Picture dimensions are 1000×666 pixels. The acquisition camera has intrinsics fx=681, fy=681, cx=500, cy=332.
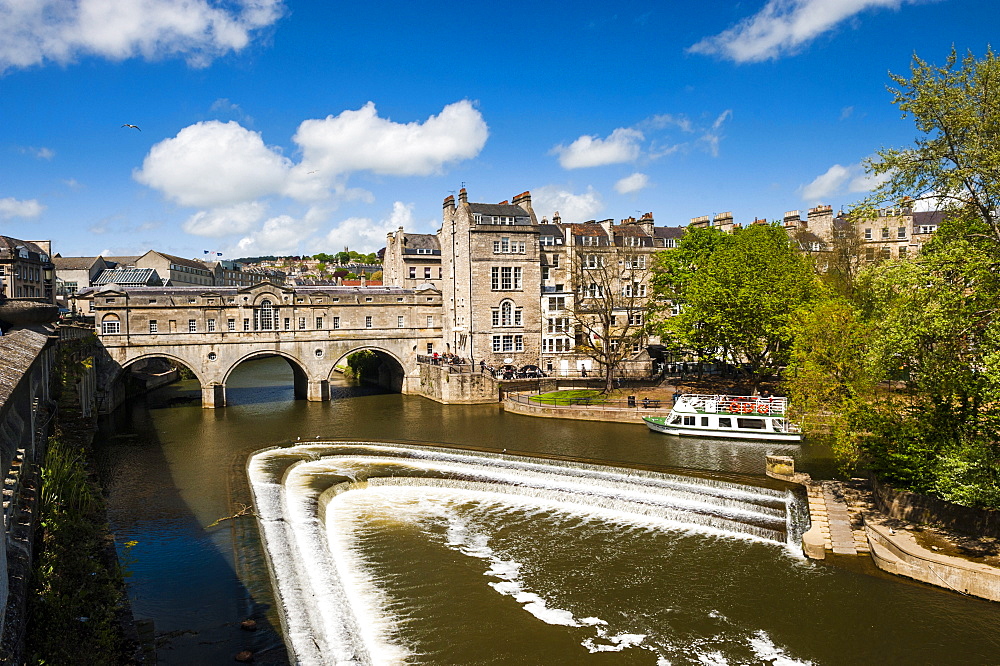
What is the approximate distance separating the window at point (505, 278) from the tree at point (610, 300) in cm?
510

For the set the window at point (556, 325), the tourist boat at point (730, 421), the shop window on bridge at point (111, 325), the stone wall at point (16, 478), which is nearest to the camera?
the stone wall at point (16, 478)

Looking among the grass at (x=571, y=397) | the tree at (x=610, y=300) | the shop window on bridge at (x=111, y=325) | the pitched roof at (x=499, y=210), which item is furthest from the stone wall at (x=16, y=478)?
the pitched roof at (x=499, y=210)

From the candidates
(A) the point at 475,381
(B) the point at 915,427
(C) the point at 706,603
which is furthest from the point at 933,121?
(A) the point at 475,381

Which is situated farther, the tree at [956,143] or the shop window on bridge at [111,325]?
the shop window on bridge at [111,325]

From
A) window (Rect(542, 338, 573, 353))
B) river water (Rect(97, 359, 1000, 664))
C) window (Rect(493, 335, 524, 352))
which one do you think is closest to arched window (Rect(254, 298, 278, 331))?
window (Rect(493, 335, 524, 352))

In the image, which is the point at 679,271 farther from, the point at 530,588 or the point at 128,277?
the point at 128,277

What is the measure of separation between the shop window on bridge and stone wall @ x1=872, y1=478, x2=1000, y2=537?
52192mm

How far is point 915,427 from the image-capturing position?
23.8 meters

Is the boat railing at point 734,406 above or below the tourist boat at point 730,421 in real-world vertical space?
above

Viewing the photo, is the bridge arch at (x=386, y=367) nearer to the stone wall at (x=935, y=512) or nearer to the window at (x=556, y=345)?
the window at (x=556, y=345)

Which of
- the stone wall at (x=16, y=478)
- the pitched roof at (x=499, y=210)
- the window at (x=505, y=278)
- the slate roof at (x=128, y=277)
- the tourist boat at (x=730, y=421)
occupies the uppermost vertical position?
the pitched roof at (x=499, y=210)

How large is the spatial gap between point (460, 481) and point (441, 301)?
117 ft

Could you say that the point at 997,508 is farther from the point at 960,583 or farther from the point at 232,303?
the point at 232,303

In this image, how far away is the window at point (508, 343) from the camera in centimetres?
6112
